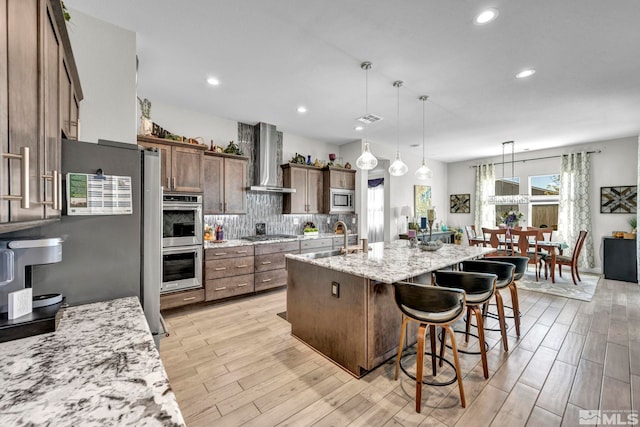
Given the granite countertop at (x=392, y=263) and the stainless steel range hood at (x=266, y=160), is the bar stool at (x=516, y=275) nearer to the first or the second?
the granite countertop at (x=392, y=263)

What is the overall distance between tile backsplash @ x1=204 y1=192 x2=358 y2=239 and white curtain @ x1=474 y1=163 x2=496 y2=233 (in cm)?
395

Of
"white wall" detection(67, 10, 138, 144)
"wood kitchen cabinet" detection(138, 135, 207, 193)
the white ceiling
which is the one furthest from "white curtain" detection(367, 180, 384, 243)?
"white wall" detection(67, 10, 138, 144)

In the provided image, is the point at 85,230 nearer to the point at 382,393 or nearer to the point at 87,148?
the point at 87,148

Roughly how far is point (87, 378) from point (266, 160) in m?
4.10

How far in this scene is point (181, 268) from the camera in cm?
344

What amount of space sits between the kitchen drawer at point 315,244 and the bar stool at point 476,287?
102 inches

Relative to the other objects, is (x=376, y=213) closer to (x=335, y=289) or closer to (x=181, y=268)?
(x=181, y=268)

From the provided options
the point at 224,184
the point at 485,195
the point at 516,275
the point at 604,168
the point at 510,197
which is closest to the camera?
the point at 516,275

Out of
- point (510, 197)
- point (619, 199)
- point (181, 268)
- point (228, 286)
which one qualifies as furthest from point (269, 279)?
point (619, 199)

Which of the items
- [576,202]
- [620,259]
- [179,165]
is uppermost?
[179,165]

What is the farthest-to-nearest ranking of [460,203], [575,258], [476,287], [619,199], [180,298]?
→ [460,203] → [619,199] → [575,258] → [180,298] → [476,287]

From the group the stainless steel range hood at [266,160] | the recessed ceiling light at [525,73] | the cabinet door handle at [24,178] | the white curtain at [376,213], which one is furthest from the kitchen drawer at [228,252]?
the recessed ceiling light at [525,73]

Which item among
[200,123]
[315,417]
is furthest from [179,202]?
[315,417]

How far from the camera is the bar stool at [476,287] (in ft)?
6.72
